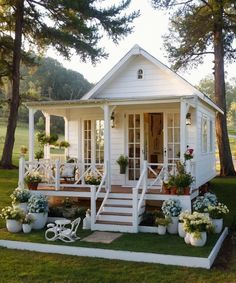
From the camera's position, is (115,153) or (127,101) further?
(115,153)

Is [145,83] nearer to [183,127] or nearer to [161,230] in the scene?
[183,127]

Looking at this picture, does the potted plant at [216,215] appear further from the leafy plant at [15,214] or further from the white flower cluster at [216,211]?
the leafy plant at [15,214]

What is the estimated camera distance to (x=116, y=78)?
45.3 ft

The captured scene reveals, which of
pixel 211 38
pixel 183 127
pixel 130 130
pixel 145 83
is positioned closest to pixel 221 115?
pixel 211 38

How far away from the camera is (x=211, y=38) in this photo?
2095 centimetres

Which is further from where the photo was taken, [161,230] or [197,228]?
[161,230]

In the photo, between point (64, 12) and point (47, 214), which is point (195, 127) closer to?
point (47, 214)

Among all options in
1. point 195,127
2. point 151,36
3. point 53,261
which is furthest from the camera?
point 151,36

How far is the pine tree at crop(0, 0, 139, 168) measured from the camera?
1911cm

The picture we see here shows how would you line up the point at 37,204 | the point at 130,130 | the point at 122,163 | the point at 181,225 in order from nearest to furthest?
the point at 181,225, the point at 37,204, the point at 122,163, the point at 130,130

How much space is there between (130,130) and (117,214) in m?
3.96

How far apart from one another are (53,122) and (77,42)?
28.6 meters

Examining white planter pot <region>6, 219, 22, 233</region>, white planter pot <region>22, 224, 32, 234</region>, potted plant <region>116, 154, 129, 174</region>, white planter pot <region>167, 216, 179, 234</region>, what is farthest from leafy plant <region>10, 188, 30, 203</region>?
white planter pot <region>167, 216, 179, 234</region>

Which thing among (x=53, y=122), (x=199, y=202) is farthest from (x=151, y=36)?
(x=53, y=122)
